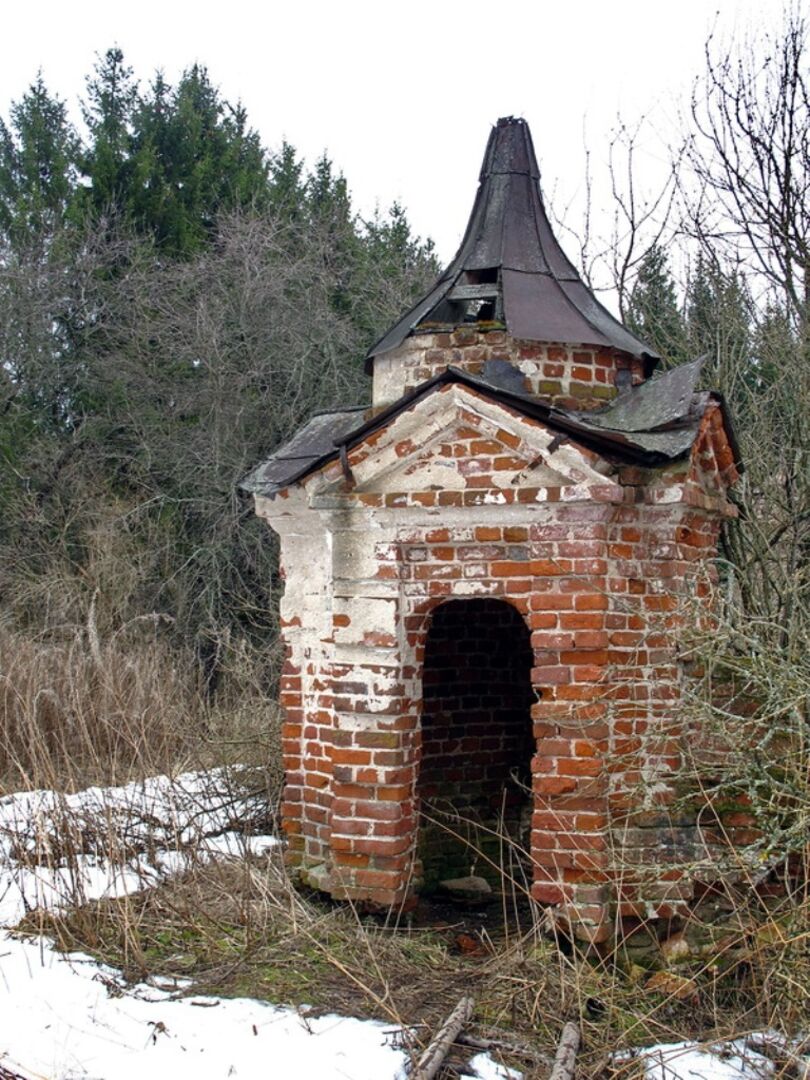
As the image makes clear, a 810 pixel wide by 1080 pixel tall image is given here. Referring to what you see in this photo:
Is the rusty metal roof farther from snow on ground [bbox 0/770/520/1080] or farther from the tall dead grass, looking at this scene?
the tall dead grass

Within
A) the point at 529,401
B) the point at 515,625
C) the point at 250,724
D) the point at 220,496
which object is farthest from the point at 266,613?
the point at 529,401

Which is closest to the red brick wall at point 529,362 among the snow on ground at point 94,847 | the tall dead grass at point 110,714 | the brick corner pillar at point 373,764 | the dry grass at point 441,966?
the brick corner pillar at point 373,764

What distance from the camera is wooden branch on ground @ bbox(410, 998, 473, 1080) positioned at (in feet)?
13.9

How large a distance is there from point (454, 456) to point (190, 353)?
11.6 meters

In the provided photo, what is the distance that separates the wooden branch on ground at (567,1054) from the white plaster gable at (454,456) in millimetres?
2391

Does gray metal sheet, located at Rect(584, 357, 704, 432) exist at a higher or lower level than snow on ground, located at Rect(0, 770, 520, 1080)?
higher

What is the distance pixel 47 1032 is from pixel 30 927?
1192 mm

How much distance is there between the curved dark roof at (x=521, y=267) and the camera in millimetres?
6203

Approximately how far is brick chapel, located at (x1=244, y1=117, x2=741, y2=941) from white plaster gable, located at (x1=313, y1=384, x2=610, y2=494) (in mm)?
10

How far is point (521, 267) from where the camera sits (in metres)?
6.54

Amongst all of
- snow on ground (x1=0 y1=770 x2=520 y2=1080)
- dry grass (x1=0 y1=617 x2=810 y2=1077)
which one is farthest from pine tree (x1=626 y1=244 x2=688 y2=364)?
snow on ground (x1=0 y1=770 x2=520 y2=1080)

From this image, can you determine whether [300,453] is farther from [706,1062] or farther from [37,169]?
[37,169]

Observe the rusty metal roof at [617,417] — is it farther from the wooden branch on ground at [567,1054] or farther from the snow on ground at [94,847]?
the wooden branch on ground at [567,1054]

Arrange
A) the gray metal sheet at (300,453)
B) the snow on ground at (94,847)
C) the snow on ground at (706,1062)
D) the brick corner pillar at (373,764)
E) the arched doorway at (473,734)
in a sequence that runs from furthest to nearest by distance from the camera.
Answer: the arched doorway at (473,734) < the gray metal sheet at (300,453) < the snow on ground at (94,847) < the brick corner pillar at (373,764) < the snow on ground at (706,1062)
